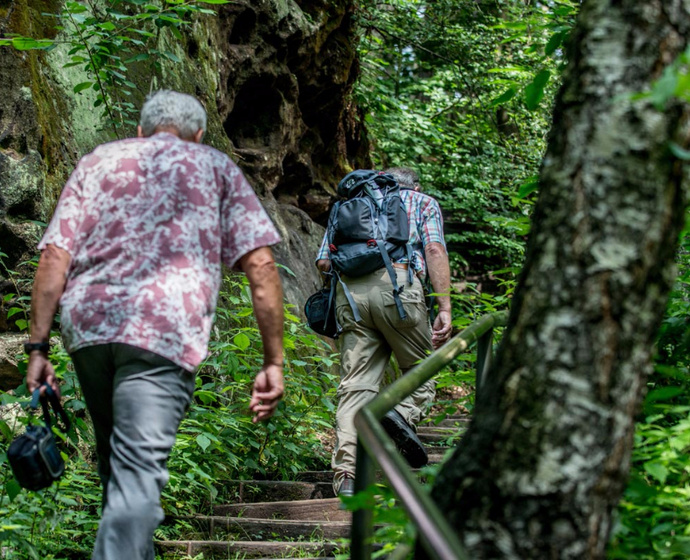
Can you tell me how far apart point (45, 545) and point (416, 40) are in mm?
11568

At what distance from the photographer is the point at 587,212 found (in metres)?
1.56

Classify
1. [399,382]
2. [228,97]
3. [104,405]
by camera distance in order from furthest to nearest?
[228,97] < [104,405] < [399,382]

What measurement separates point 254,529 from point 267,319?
5.73 feet

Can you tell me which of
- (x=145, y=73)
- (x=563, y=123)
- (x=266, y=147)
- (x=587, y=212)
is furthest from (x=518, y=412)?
(x=266, y=147)

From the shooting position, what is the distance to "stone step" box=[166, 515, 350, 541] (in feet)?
12.9

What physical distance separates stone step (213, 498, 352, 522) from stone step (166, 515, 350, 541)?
31 centimetres

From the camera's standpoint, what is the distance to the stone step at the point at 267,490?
188 inches

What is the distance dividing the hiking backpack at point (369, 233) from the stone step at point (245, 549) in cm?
149

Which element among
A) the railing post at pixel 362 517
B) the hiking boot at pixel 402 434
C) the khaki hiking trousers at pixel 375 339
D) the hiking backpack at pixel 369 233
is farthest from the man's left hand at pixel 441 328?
the railing post at pixel 362 517

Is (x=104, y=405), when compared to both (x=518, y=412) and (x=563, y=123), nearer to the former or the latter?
(x=518, y=412)

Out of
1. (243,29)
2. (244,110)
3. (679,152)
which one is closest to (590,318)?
(679,152)

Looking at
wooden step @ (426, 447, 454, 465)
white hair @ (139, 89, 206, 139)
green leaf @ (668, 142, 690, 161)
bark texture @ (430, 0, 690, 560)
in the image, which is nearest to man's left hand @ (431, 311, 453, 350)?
wooden step @ (426, 447, 454, 465)

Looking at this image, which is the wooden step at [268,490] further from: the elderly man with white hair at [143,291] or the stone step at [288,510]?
the elderly man with white hair at [143,291]

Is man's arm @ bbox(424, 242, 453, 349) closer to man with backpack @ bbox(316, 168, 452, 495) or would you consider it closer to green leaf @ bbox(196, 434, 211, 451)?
man with backpack @ bbox(316, 168, 452, 495)
